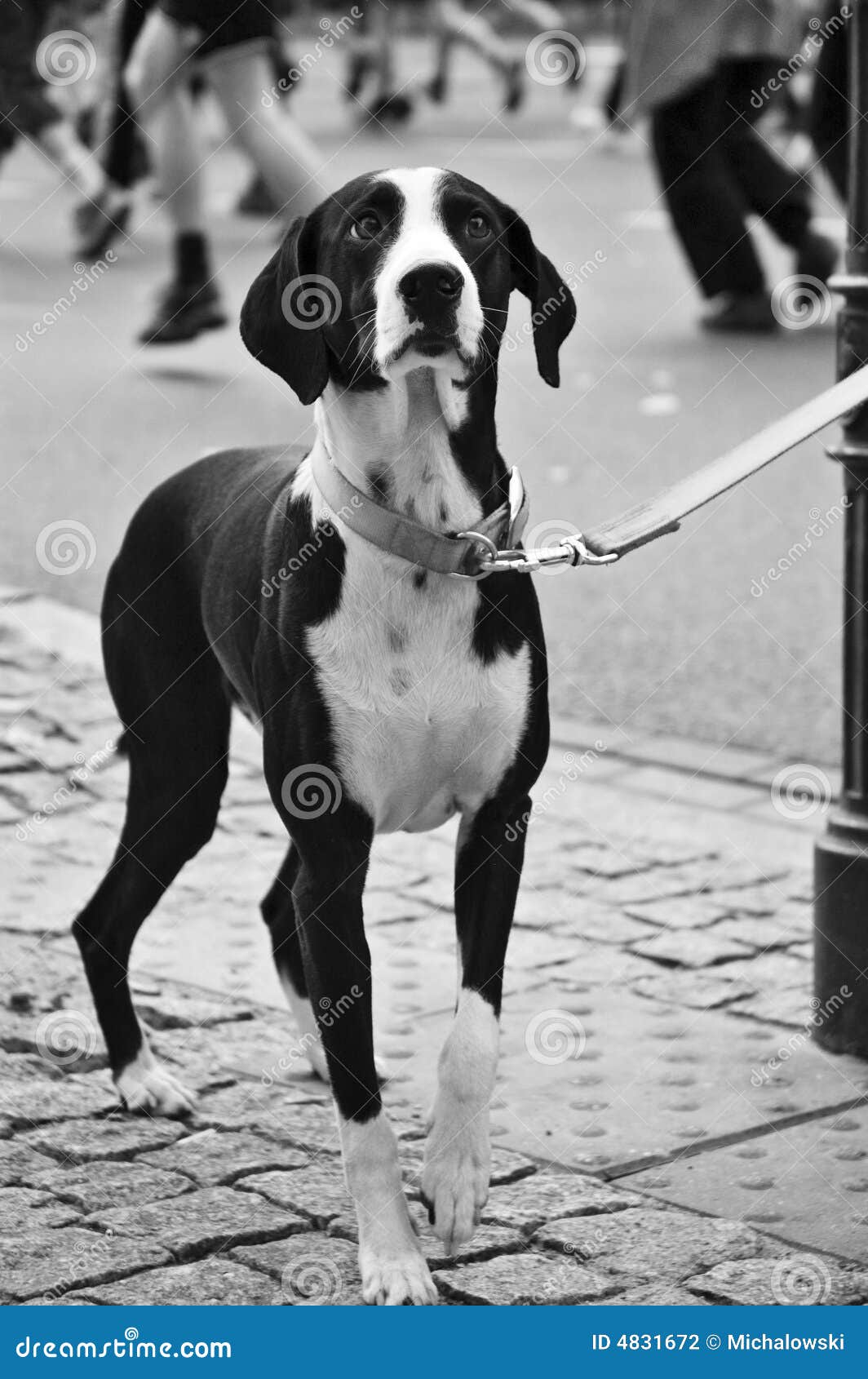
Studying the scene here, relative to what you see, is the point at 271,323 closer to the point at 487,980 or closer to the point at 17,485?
the point at 487,980

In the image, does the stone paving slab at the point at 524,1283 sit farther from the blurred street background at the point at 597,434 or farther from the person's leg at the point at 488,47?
the person's leg at the point at 488,47

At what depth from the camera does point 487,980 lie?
345 centimetres

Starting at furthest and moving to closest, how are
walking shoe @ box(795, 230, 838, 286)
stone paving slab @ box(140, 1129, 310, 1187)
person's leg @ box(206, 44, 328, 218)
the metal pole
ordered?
1. walking shoe @ box(795, 230, 838, 286)
2. person's leg @ box(206, 44, 328, 218)
3. the metal pole
4. stone paving slab @ box(140, 1129, 310, 1187)

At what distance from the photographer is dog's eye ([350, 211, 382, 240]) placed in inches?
133

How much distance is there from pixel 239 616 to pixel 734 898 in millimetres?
1733

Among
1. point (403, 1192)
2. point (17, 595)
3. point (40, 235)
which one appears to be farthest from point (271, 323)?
point (40, 235)

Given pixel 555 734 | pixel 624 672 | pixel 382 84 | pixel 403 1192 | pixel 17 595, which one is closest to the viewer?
pixel 403 1192

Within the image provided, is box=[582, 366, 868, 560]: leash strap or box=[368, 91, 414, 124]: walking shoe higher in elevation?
box=[582, 366, 868, 560]: leash strap

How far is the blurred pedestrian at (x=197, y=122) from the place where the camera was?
28.6ft

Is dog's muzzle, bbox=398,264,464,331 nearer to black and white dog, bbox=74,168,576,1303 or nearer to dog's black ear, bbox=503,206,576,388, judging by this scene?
black and white dog, bbox=74,168,576,1303

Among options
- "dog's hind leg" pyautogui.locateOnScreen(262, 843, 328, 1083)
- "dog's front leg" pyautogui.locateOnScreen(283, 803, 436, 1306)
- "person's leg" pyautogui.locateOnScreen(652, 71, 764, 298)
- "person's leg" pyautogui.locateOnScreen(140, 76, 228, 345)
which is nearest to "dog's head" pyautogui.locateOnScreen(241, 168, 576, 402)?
"dog's front leg" pyautogui.locateOnScreen(283, 803, 436, 1306)

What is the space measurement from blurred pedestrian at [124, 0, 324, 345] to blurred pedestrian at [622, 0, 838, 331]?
2002 mm

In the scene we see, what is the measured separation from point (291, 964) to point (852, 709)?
117cm

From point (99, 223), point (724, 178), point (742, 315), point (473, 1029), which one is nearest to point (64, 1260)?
point (473, 1029)
